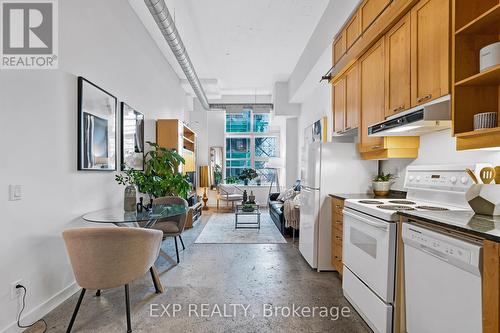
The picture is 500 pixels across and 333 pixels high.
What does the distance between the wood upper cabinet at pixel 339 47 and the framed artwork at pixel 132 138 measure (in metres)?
2.90

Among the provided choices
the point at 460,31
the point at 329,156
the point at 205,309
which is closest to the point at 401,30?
the point at 460,31

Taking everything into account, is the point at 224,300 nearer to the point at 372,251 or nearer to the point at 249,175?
the point at 372,251

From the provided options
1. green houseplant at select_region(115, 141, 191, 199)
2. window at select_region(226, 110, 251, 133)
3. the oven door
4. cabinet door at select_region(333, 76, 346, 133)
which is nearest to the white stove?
the oven door

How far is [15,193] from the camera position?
6.08ft

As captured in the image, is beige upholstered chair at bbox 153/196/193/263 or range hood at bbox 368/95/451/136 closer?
range hood at bbox 368/95/451/136

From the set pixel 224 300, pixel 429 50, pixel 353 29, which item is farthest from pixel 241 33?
pixel 224 300

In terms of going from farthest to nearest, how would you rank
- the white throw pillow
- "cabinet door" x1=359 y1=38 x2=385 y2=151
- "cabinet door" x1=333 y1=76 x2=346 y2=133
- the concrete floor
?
the white throw pillow
"cabinet door" x1=333 y1=76 x2=346 y2=133
"cabinet door" x1=359 y1=38 x2=385 y2=151
the concrete floor

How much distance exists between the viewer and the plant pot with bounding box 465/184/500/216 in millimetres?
1478

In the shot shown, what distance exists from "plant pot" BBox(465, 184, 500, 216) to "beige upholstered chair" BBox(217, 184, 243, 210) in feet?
18.8

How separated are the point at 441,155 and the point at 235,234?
3436mm

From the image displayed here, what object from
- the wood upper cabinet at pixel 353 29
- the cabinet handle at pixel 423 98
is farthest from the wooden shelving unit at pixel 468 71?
the wood upper cabinet at pixel 353 29

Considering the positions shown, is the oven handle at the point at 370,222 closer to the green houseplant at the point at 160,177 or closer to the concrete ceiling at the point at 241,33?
the green houseplant at the point at 160,177

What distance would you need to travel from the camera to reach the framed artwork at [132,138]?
3.48 meters

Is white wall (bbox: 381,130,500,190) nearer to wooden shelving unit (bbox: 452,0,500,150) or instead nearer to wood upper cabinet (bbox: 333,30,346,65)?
wooden shelving unit (bbox: 452,0,500,150)
